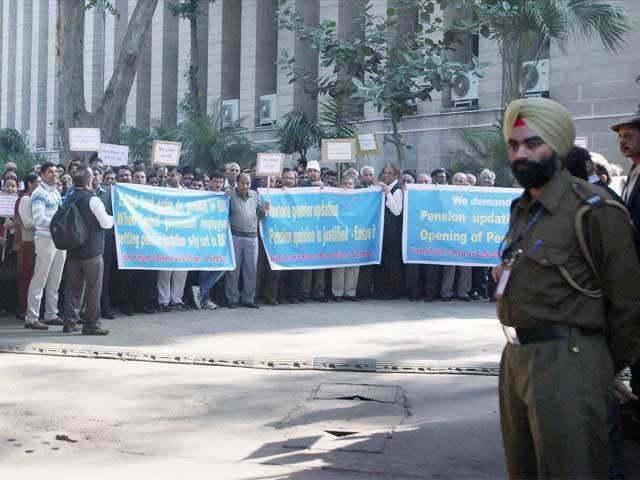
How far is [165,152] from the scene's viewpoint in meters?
13.2

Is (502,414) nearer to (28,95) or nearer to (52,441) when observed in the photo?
(52,441)

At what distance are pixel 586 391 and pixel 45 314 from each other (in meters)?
8.84

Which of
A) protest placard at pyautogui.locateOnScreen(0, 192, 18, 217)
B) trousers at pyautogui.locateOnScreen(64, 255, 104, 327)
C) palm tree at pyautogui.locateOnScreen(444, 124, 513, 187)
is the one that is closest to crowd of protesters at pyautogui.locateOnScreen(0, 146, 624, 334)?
trousers at pyautogui.locateOnScreen(64, 255, 104, 327)

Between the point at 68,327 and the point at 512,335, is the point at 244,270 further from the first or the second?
the point at 512,335

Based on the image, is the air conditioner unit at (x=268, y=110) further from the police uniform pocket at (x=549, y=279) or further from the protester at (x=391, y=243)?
the police uniform pocket at (x=549, y=279)

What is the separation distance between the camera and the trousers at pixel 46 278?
10734mm

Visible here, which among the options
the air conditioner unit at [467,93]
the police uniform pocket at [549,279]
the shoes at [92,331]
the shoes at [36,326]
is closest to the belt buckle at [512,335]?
the police uniform pocket at [549,279]

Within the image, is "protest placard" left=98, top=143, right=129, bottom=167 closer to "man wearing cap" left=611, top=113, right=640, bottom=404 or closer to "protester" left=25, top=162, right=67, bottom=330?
"protester" left=25, top=162, right=67, bottom=330

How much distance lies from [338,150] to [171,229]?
3.09m

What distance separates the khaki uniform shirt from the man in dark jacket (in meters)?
7.38

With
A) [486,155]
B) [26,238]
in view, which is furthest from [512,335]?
[486,155]

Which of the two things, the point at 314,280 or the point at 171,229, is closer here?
the point at 171,229

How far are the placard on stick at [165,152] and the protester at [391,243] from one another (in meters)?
3.24

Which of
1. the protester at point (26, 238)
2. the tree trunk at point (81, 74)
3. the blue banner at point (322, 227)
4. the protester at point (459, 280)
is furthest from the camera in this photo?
the tree trunk at point (81, 74)
